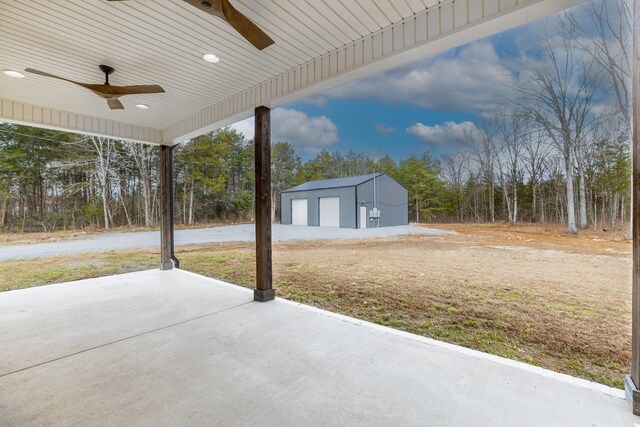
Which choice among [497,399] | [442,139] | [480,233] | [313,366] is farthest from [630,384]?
[442,139]

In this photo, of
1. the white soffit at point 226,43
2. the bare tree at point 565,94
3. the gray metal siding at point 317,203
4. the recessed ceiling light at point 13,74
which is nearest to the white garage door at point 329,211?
the gray metal siding at point 317,203

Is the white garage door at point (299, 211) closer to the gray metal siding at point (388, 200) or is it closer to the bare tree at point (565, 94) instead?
the gray metal siding at point (388, 200)

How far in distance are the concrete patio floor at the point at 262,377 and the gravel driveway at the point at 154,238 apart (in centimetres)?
A: 477

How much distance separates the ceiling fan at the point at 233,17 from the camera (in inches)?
58.5

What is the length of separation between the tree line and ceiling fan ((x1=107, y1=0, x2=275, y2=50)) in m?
2.88

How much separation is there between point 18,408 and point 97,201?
9.67 m

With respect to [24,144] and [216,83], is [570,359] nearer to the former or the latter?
[216,83]

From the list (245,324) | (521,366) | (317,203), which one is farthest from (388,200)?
(521,366)

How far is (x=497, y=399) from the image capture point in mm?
1458

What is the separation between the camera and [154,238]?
8.27m

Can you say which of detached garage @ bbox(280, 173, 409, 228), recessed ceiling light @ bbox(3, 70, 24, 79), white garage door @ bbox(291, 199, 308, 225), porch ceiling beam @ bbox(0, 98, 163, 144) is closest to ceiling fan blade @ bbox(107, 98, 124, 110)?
recessed ceiling light @ bbox(3, 70, 24, 79)

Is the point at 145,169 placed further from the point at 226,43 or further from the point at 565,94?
the point at 565,94

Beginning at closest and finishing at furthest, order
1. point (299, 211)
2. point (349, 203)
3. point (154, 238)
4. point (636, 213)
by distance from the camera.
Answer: point (636, 213) < point (154, 238) < point (349, 203) < point (299, 211)

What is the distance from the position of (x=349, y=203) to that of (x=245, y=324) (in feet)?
24.1
